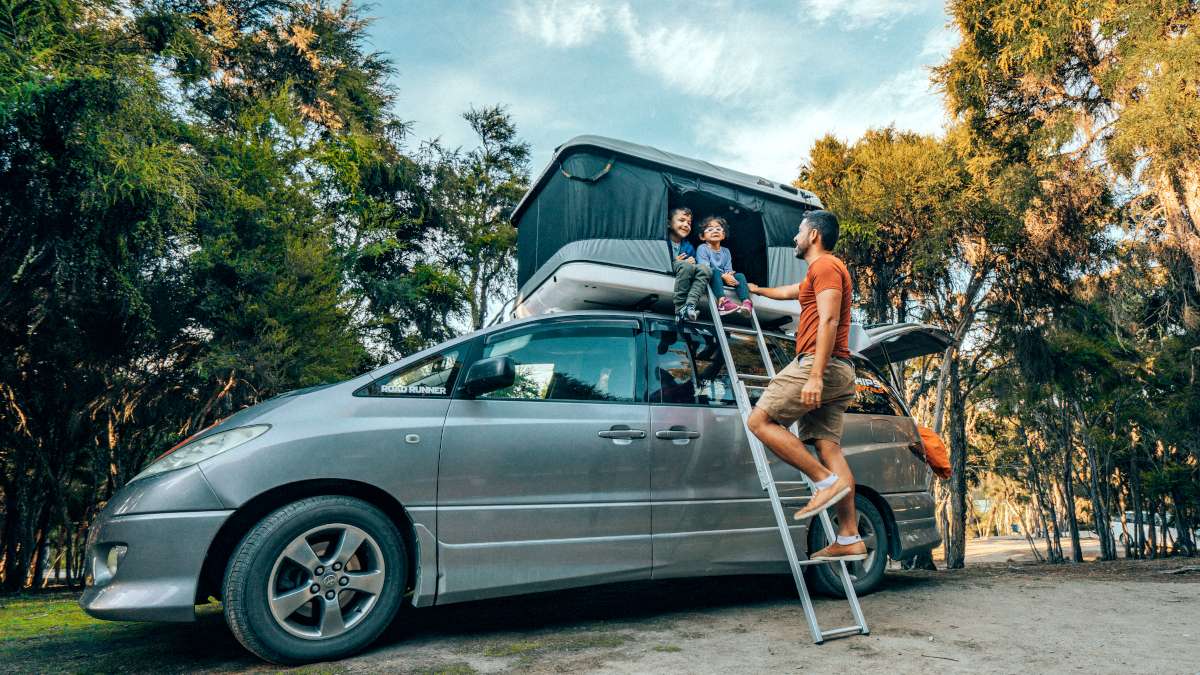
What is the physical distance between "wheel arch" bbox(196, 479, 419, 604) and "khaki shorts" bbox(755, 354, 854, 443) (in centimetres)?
199

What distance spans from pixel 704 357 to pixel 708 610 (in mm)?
1580

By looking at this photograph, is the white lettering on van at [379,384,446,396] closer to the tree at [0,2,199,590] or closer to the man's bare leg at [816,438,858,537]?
the man's bare leg at [816,438,858,537]

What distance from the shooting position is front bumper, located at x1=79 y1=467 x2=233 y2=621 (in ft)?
9.75

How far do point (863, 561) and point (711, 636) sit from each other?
1.78 m

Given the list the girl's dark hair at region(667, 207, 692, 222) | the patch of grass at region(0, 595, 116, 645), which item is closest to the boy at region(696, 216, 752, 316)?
the girl's dark hair at region(667, 207, 692, 222)

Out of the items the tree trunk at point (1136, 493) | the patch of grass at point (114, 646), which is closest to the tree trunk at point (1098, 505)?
the tree trunk at point (1136, 493)

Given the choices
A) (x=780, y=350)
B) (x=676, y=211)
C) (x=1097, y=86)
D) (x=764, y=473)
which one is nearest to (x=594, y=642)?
(x=764, y=473)

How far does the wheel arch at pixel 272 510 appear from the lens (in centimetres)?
318

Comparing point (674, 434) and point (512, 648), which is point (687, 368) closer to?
point (674, 434)

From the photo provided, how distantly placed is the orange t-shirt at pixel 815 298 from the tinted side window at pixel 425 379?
6.38 ft

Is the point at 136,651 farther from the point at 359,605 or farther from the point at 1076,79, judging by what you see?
the point at 1076,79

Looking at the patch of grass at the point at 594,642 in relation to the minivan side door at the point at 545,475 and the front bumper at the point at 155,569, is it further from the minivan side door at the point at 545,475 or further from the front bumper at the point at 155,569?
the front bumper at the point at 155,569

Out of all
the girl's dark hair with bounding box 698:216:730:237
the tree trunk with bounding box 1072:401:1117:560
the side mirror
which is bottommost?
the tree trunk with bounding box 1072:401:1117:560

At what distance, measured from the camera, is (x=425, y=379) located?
3.74 meters
